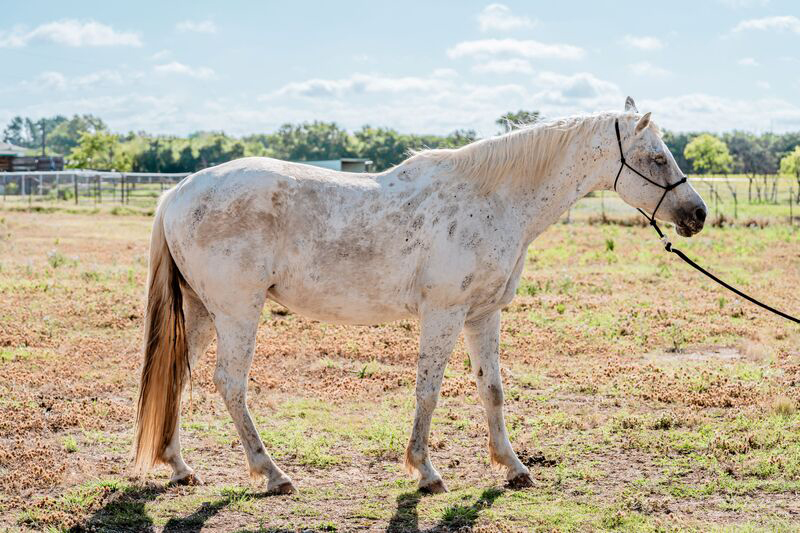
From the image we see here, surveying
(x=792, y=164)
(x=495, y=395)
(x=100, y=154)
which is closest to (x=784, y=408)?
(x=495, y=395)

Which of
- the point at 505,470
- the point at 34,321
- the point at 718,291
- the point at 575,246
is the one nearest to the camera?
the point at 505,470

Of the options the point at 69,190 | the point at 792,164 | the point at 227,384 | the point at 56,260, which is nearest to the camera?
the point at 227,384

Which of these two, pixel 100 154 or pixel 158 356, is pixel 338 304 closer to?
pixel 158 356

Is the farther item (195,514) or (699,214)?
(699,214)

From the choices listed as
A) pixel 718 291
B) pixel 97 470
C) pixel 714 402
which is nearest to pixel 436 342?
pixel 97 470

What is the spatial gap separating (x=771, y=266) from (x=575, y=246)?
18.0 feet

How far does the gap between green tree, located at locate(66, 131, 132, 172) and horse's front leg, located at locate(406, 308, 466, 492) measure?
269 ft

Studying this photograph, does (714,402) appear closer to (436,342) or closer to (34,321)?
(436,342)

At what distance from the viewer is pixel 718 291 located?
14.4 m

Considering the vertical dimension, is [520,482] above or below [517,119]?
below

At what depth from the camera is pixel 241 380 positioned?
541 centimetres

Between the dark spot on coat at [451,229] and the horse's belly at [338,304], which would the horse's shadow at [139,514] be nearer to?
the horse's belly at [338,304]

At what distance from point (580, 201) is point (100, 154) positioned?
60412 mm

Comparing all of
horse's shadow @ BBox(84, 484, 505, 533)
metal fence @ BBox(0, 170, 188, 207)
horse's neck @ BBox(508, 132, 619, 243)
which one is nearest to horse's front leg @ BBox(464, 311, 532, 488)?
horse's shadow @ BBox(84, 484, 505, 533)
